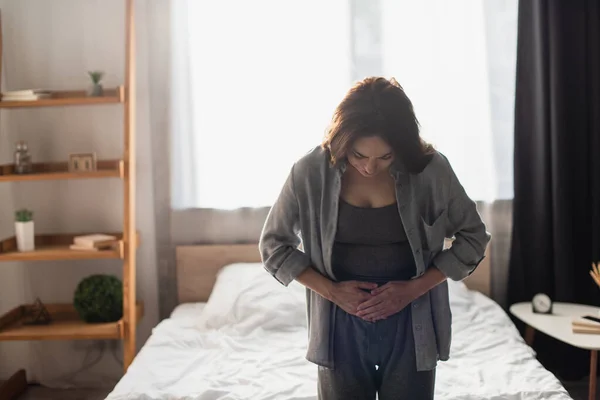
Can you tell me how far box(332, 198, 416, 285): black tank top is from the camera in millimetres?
1541

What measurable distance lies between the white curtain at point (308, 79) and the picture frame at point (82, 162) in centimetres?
39

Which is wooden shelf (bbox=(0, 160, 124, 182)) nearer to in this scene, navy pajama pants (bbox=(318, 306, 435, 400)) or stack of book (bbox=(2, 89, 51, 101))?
stack of book (bbox=(2, 89, 51, 101))

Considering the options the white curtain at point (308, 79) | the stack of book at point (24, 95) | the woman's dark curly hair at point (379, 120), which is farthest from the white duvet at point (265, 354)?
the stack of book at point (24, 95)

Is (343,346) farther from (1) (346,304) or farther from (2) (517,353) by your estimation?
(2) (517,353)

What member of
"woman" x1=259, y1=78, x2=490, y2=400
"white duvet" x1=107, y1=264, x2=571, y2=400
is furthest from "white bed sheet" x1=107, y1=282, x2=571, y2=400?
"woman" x1=259, y1=78, x2=490, y2=400

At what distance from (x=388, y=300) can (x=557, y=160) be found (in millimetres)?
2002

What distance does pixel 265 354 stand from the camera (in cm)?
261

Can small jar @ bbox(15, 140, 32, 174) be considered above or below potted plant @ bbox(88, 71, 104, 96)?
below

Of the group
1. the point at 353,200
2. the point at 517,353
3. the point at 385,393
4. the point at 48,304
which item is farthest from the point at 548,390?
the point at 48,304

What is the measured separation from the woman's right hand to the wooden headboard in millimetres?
1819

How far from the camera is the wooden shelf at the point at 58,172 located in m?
3.02

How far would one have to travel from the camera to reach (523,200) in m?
3.33

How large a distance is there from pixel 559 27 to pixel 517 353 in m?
1.54

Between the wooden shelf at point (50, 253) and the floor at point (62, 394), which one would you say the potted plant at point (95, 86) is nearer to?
the wooden shelf at point (50, 253)
